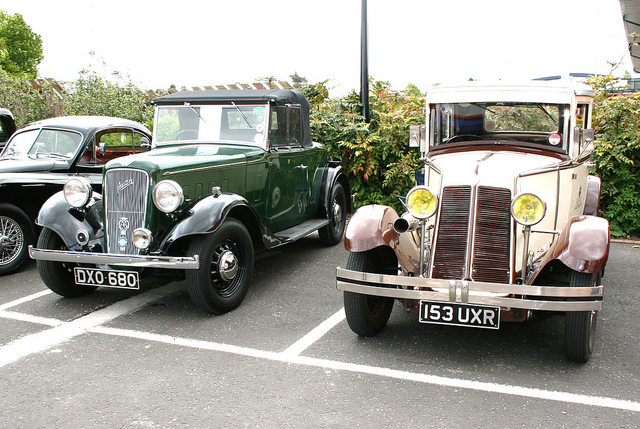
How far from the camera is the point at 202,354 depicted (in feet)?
12.7

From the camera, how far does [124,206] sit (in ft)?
15.1

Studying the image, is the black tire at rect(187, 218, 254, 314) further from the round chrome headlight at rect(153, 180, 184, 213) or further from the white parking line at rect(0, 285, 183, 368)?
the white parking line at rect(0, 285, 183, 368)

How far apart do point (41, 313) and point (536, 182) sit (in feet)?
14.1

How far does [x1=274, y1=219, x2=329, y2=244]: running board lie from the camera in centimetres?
580

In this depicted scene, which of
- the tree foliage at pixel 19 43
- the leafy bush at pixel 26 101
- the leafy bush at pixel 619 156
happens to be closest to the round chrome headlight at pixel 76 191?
the leafy bush at pixel 619 156

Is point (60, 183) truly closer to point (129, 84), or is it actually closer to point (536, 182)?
point (536, 182)

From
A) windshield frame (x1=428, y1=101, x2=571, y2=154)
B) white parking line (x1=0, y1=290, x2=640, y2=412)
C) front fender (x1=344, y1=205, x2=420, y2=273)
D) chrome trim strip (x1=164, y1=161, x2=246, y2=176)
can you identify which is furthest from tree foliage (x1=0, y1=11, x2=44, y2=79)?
front fender (x1=344, y1=205, x2=420, y2=273)

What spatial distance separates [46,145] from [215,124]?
8.86 ft

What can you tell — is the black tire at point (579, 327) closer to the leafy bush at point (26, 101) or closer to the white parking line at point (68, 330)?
the white parking line at point (68, 330)

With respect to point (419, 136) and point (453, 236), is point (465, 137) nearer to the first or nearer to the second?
point (419, 136)

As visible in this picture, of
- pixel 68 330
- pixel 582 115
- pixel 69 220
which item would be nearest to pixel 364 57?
pixel 582 115

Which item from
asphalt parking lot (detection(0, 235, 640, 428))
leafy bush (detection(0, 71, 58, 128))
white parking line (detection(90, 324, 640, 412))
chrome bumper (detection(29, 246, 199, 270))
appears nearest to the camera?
asphalt parking lot (detection(0, 235, 640, 428))

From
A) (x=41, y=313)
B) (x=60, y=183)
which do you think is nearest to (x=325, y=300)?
(x=41, y=313)

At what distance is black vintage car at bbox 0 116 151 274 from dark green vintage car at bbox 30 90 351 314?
1.09m
